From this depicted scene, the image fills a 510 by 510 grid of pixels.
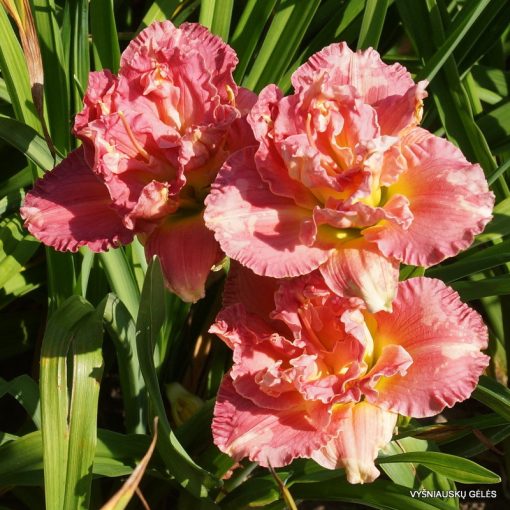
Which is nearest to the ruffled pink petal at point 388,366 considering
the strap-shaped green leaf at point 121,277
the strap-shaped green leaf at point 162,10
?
the strap-shaped green leaf at point 121,277

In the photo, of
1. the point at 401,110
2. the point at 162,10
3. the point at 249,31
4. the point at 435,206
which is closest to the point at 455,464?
the point at 435,206

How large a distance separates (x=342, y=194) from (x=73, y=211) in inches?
13.5

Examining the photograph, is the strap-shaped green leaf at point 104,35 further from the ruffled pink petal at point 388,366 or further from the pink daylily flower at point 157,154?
the ruffled pink petal at point 388,366

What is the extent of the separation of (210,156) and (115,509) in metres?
0.42

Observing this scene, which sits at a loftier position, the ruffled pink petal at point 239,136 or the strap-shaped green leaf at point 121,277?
the ruffled pink petal at point 239,136

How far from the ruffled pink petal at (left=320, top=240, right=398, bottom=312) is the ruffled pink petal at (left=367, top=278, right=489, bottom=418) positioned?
96 mm

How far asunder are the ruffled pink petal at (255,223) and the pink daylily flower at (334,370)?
0.22 feet

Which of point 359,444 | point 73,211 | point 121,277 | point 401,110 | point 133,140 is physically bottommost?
point 121,277

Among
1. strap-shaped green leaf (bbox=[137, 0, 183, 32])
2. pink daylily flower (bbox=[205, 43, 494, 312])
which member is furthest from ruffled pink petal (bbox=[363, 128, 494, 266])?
strap-shaped green leaf (bbox=[137, 0, 183, 32])

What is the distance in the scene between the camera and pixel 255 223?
804mm

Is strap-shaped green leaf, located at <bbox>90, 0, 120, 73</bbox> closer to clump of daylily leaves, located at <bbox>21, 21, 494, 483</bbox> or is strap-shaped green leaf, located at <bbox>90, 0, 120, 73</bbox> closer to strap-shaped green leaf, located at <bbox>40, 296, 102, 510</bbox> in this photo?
clump of daylily leaves, located at <bbox>21, 21, 494, 483</bbox>

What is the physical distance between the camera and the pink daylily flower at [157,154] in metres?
0.84

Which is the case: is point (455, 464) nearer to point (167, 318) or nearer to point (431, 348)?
point (431, 348)

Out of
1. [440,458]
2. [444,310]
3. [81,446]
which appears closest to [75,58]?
[81,446]
